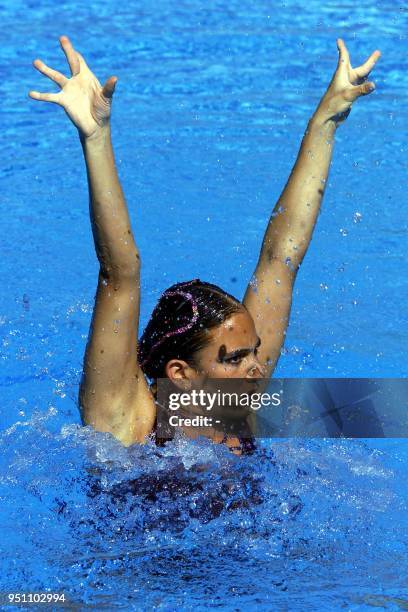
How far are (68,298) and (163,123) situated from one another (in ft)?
6.25

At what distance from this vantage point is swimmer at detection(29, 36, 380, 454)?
105 inches

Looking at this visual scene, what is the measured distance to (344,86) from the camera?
3387mm

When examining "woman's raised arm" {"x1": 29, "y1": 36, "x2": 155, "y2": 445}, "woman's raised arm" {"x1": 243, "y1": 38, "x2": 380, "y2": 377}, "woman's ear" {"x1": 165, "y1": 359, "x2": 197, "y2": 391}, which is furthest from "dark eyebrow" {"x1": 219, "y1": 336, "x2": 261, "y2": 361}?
"woman's raised arm" {"x1": 243, "y1": 38, "x2": 380, "y2": 377}

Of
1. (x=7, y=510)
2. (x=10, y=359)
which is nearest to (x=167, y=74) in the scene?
(x=10, y=359)

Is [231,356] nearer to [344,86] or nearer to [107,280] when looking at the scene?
[107,280]

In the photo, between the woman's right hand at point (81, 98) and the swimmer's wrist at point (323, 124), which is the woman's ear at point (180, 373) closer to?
the woman's right hand at point (81, 98)

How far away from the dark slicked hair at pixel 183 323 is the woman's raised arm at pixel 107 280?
134 mm

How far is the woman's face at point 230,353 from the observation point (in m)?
3.04

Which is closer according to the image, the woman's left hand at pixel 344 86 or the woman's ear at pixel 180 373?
the woman's ear at pixel 180 373

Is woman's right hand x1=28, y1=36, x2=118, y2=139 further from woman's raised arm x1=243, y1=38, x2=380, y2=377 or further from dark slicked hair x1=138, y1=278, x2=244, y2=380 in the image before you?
woman's raised arm x1=243, y1=38, x2=380, y2=377

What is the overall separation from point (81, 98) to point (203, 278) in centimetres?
266

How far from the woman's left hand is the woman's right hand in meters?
1.01

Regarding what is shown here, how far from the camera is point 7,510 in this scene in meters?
3.54

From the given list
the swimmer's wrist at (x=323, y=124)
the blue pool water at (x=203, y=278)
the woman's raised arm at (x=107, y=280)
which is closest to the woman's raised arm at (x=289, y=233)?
the swimmer's wrist at (x=323, y=124)
